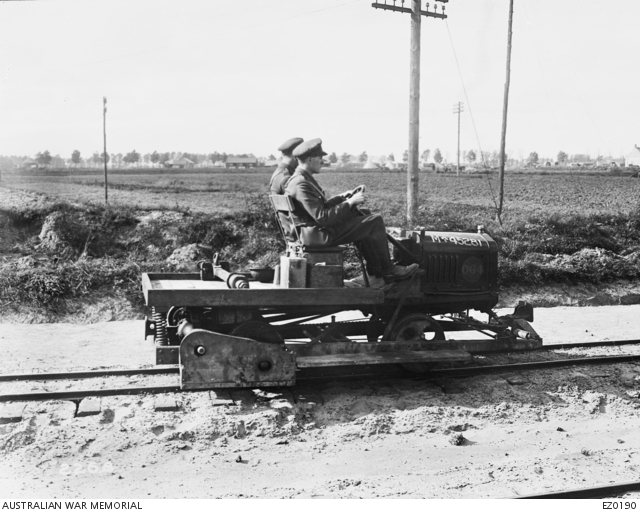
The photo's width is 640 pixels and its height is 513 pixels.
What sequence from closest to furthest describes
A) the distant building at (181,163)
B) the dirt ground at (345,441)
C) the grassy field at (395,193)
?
the dirt ground at (345,441) < the grassy field at (395,193) < the distant building at (181,163)

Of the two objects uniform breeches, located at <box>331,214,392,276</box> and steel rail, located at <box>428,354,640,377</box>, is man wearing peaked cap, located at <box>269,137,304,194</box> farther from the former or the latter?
steel rail, located at <box>428,354,640,377</box>

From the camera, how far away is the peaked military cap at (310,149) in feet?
23.1

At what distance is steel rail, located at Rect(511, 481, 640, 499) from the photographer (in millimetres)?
4855

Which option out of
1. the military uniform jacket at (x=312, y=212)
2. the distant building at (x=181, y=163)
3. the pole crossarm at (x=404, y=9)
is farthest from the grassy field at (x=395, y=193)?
the distant building at (x=181, y=163)

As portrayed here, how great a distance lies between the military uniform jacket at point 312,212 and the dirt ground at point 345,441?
5.34ft

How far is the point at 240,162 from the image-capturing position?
41312 mm

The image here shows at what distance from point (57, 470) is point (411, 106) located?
11196 mm

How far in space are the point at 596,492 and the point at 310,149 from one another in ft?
13.5

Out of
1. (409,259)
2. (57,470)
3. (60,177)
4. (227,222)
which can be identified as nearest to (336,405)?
(409,259)

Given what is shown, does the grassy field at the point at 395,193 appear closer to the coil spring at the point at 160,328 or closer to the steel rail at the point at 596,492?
the coil spring at the point at 160,328

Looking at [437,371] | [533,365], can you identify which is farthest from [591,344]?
[437,371]

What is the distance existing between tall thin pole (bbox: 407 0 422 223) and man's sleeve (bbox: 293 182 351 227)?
8.08 meters

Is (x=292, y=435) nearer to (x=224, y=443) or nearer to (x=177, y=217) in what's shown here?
(x=224, y=443)

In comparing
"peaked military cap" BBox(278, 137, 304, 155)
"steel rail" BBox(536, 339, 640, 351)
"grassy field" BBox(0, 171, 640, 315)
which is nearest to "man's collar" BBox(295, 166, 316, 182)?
"peaked military cap" BBox(278, 137, 304, 155)
